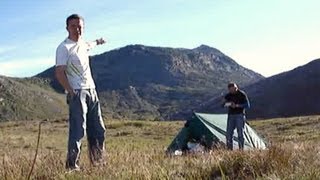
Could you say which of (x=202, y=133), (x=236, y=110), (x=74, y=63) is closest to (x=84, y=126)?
(x=74, y=63)

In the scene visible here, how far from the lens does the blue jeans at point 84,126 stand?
304 inches

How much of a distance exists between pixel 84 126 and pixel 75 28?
4.33 ft

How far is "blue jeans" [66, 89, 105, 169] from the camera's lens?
7717 mm

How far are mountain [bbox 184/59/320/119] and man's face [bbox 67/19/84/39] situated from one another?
4432 inches

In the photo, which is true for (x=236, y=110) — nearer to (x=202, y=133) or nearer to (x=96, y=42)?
(x=202, y=133)

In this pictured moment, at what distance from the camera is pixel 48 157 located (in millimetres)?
8320

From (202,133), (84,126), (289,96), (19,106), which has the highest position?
(19,106)

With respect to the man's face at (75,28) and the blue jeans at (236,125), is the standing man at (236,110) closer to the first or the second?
the blue jeans at (236,125)

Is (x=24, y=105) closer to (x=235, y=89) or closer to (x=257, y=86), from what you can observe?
(x=257, y=86)

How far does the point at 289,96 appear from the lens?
417 feet

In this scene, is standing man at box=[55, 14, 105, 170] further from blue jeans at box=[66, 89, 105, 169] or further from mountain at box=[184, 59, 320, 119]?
mountain at box=[184, 59, 320, 119]

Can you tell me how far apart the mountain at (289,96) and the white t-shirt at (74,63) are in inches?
4433

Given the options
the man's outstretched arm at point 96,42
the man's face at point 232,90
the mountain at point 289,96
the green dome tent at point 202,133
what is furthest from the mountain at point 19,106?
the man's outstretched arm at point 96,42

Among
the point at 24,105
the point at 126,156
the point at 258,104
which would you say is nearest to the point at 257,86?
the point at 258,104
